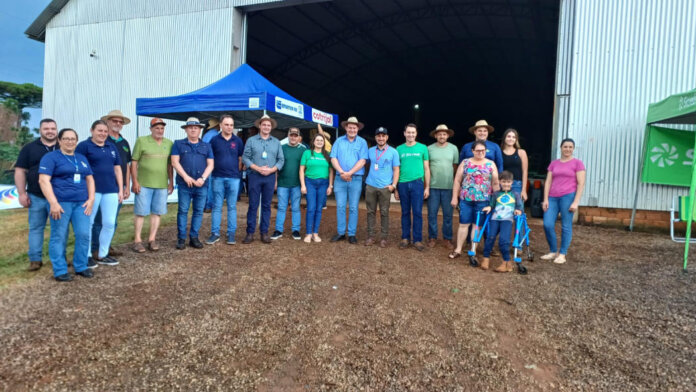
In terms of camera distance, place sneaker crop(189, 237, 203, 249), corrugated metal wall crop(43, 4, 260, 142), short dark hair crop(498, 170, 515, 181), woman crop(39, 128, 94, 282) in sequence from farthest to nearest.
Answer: corrugated metal wall crop(43, 4, 260, 142) → sneaker crop(189, 237, 203, 249) → short dark hair crop(498, 170, 515, 181) → woman crop(39, 128, 94, 282)

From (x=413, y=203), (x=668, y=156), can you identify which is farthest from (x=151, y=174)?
(x=668, y=156)

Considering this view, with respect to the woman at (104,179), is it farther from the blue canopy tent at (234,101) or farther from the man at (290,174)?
the blue canopy tent at (234,101)

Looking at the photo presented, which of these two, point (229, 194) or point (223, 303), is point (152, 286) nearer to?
point (223, 303)

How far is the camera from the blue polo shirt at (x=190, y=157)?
15.4 feet

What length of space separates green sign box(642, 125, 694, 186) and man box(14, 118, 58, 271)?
8.90 metres

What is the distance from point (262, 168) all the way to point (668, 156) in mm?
7089

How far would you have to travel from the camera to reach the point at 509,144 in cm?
483

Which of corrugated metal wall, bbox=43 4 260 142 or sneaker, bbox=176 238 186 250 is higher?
corrugated metal wall, bbox=43 4 260 142

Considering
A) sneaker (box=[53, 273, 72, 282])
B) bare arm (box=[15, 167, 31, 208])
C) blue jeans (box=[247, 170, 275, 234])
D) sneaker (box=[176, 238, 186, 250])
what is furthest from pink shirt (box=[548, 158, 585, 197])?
bare arm (box=[15, 167, 31, 208])

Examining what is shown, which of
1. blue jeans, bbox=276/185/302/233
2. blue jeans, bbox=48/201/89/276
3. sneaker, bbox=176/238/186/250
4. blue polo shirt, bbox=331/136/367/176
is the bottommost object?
sneaker, bbox=176/238/186/250

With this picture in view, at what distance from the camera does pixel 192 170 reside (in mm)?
4715

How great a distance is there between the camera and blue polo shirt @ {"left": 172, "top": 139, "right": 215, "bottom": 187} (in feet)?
15.4

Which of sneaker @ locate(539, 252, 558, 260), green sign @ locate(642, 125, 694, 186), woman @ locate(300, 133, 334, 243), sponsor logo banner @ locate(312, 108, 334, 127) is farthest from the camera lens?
sponsor logo banner @ locate(312, 108, 334, 127)

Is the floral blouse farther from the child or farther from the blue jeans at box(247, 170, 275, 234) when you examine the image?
the blue jeans at box(247, 170, 275, 234)
